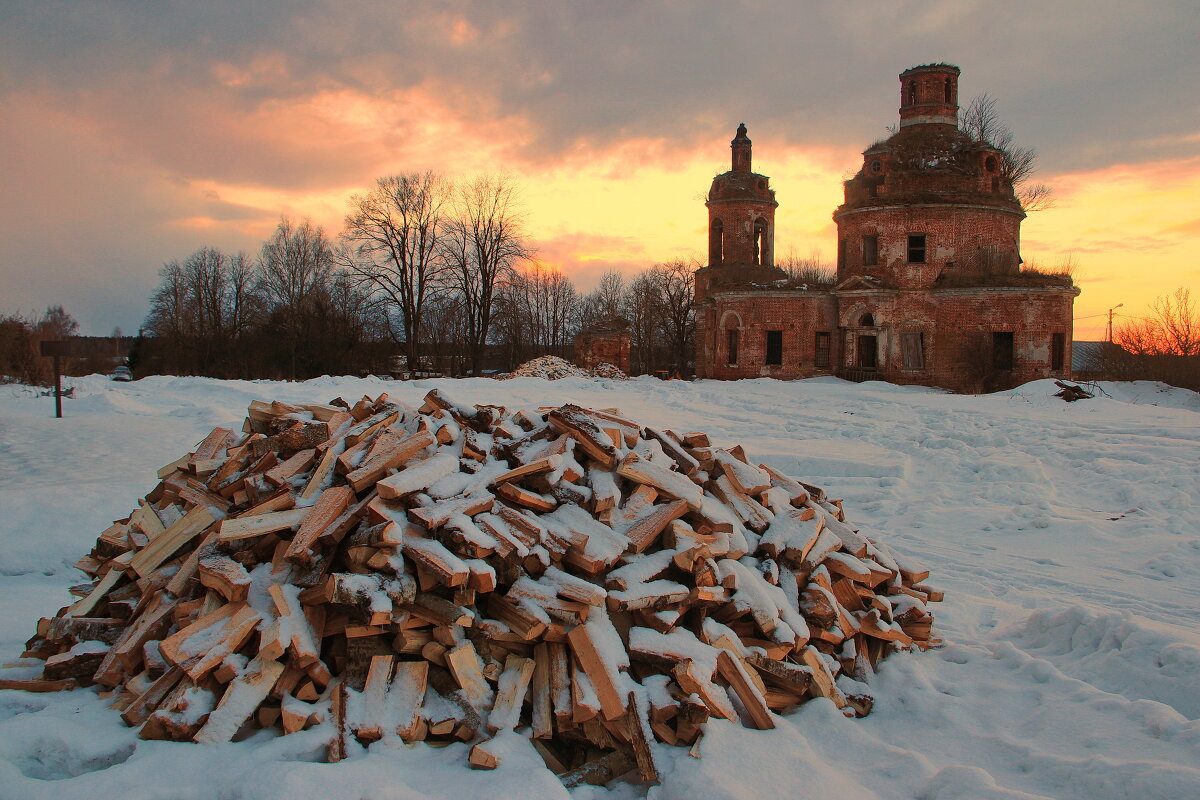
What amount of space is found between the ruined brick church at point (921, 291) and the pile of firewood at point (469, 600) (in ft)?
84.2

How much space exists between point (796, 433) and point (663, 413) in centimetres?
460

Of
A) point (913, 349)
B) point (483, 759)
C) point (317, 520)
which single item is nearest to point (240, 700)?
point (317, 520)

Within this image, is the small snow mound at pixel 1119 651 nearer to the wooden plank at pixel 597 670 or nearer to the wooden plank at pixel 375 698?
the wooden plank at pixel 597 670

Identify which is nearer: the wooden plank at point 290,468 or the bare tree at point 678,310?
the wooden plank at point 290,468

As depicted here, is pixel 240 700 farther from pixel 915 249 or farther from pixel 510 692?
pixel 915 249

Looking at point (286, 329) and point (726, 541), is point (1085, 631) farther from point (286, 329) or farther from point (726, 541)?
point (286, 329)

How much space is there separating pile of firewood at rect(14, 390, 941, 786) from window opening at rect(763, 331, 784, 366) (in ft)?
85.1

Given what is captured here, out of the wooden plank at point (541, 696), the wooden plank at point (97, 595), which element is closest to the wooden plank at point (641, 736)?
the wooden plank at point (541, 696)

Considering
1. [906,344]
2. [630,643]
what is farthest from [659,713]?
[906,344]

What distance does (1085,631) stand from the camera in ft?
16.5

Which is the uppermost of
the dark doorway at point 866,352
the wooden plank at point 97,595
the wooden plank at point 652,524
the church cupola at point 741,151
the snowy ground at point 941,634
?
the church cupola at point 741,151

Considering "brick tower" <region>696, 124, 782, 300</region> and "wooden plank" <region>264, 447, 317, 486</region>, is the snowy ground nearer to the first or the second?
"wooden plank" <region>264, 447, 317, 486</region>

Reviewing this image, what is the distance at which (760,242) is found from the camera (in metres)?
36.3

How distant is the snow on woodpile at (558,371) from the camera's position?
31.6 meters
